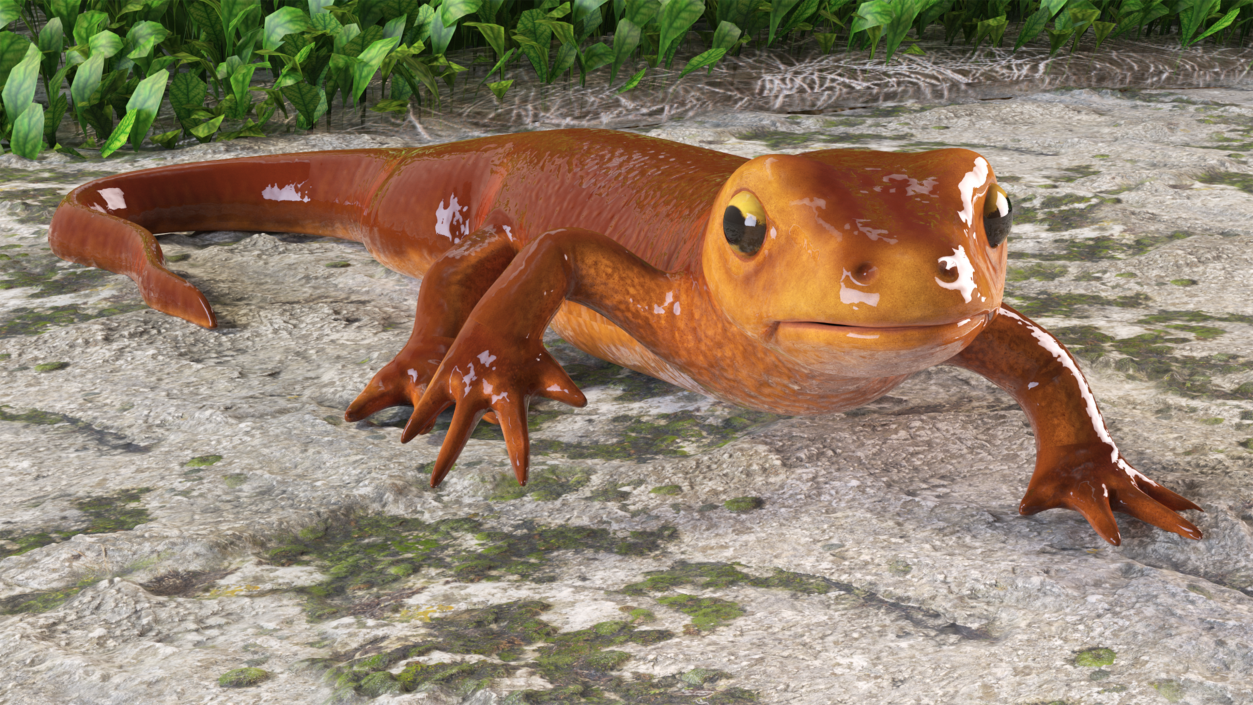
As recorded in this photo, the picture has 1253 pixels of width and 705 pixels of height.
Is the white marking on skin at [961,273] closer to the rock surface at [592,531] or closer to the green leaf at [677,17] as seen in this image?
the rock surface at [592,531]

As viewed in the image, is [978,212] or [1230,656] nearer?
[1230,656]

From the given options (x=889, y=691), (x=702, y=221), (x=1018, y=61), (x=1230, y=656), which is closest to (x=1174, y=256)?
(x=702, y=221)

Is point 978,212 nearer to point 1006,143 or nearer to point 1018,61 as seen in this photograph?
point 1006,143

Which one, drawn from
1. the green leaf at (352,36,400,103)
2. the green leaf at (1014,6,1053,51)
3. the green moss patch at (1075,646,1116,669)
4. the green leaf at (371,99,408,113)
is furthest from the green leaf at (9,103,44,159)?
the green leaf at (1014,6,1053,51)

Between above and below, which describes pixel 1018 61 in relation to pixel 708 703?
above

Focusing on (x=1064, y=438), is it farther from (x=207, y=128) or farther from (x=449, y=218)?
(x=207, y=128)

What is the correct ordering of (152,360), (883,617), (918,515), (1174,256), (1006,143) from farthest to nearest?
1. (1006,143)
2. (1174,256)
3. (152,360)
4. (918,515)
5. (883,617)

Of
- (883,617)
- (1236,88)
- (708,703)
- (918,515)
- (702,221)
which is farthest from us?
(1236,88)

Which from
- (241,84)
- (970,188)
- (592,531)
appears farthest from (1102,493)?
(241,84)
